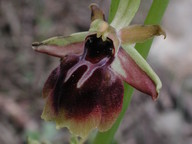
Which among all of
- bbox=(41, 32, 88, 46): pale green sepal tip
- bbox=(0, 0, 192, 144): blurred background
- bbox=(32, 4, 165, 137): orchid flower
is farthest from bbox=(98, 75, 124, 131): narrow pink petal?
bbox=(0, 0, 192, 144): blurred background

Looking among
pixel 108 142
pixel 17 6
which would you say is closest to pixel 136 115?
pixel 17 6

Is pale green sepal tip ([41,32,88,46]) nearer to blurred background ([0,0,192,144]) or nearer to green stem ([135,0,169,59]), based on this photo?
green stem ([135,0,169,59])

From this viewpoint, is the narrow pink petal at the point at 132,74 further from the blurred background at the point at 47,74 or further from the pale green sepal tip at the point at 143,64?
the blurred background at the point at 47,74

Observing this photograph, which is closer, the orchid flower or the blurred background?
the orchid flower

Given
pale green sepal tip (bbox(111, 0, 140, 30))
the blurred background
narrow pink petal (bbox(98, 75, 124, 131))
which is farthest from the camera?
the blurred background

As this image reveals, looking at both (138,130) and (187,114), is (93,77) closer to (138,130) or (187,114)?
(138,130)

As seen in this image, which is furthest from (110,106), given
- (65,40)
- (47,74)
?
(47,74)

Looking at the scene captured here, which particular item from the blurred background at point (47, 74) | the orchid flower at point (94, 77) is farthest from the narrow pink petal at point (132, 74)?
the blurred background at point (47, 74)
